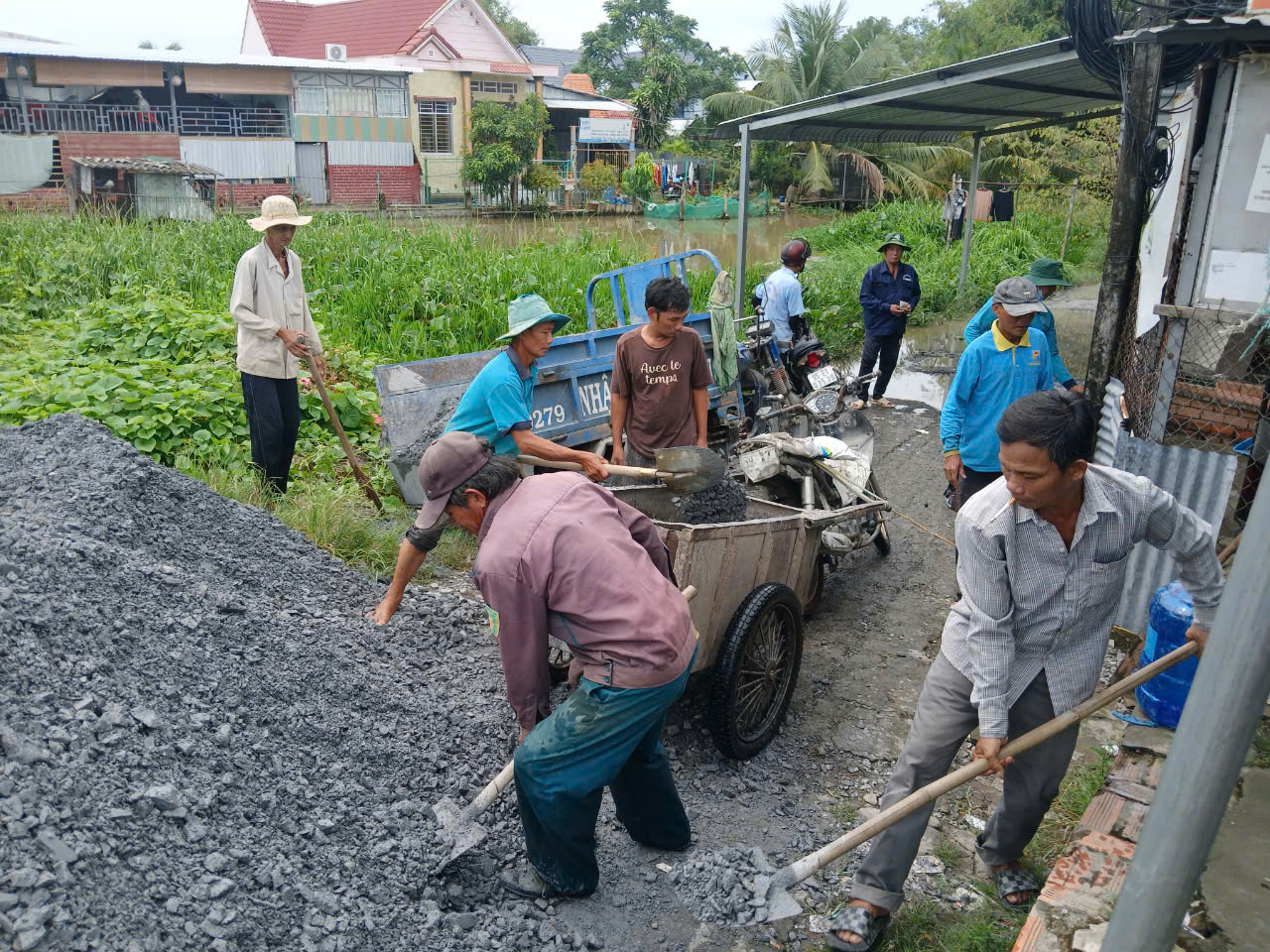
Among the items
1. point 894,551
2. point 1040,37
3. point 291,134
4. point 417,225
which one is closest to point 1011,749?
point 894,551

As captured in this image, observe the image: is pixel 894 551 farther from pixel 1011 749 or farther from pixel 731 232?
pixel 731 232

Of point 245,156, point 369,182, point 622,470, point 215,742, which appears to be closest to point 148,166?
point 245,156

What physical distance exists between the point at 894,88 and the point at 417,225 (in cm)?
995

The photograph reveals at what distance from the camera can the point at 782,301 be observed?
29.1 feet

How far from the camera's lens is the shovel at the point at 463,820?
3.29 m

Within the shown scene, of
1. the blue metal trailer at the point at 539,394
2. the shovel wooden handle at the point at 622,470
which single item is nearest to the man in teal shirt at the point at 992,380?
the shovel wooden handle at the point at 622,470

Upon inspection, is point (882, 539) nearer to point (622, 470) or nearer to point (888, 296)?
point (622, 470)

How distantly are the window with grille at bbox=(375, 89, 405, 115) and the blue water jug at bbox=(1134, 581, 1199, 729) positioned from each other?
29.7m

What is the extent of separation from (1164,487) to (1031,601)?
2.42m

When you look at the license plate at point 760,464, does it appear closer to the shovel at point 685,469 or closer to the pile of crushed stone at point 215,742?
the shovel at point 685,469

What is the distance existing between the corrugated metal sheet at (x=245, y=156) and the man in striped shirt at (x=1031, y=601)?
90.7 feet

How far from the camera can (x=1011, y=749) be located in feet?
9.87

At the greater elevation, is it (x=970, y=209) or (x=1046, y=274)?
(x=970, y=209)

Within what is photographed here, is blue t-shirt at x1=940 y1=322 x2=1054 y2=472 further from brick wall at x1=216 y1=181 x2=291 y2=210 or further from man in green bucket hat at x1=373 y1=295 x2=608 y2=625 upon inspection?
brick wall at x1=216 y1=181 x2=291 y2=210
